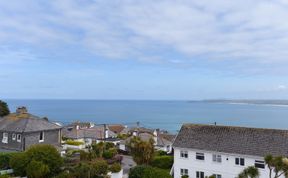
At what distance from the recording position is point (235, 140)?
120 ft

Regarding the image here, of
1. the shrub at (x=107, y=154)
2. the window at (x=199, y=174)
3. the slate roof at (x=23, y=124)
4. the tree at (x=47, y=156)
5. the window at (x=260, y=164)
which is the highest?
the slate roof at (x=23, y=124)

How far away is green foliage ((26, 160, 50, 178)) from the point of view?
101ft

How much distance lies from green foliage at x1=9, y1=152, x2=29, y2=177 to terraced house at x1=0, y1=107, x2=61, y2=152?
862 centimetres

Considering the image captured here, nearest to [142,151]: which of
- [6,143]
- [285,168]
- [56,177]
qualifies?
[56,177]

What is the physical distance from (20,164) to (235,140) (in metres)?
22.8

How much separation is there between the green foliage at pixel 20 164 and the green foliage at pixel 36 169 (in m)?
0.82

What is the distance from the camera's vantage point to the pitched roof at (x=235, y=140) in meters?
34.2

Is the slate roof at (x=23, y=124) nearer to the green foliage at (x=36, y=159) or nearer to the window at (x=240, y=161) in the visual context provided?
the green foliage at (x=36, y=159)

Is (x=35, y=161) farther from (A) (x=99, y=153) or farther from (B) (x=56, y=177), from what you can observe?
(A) (x=99, y=153)

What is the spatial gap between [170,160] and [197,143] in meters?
6.62

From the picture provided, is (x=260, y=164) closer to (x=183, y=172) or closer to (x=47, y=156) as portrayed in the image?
(x=183, y=172)

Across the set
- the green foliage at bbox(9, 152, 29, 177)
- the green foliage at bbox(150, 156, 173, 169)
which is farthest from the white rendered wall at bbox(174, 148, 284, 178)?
Result: the green foliage at bbox(9, 152, 29, 177)

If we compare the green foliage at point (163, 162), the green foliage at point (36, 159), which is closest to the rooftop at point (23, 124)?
the green foliage at point (36, 159)

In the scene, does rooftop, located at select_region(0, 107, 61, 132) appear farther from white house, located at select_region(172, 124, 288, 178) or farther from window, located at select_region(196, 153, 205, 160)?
window, located at select_region(196, 153, 205, 160)
